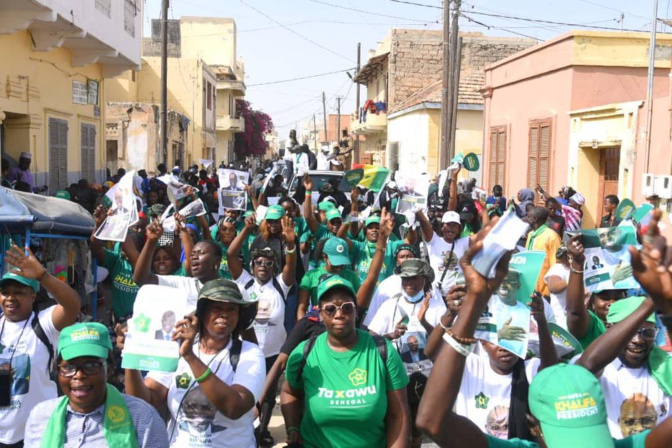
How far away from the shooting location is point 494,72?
2244 cm

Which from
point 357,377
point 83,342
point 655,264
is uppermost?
point 655,264

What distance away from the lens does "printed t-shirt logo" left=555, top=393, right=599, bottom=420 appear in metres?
2.31

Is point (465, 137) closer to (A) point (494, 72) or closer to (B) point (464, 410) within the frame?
(A) point (494, 72)

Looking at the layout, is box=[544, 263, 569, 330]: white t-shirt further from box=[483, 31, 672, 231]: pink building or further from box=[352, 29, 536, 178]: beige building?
box=[352, 29, 536, 178]: beige building

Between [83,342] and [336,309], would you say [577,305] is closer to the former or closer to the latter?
[336,309]

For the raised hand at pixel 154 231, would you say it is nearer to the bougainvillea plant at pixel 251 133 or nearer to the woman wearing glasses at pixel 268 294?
the woman wearing glasses at pixel 268 294

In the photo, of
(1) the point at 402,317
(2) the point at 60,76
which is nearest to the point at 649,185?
(1) the point at 402,317

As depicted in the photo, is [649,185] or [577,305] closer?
[577,305]

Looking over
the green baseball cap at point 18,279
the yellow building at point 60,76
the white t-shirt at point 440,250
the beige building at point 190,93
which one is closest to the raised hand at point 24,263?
the green baseball cap at point 18,279

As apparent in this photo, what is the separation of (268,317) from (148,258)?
1.00 meters

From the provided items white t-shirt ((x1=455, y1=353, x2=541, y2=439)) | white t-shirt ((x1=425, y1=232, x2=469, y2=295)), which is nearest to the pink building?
white t-shirt ((x1=425, y1=232, x2=469, y2=295))

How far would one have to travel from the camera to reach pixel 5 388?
157 inches

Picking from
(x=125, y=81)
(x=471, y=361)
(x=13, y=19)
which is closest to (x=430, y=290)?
(x=471, y=361)

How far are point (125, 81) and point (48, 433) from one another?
112ft
